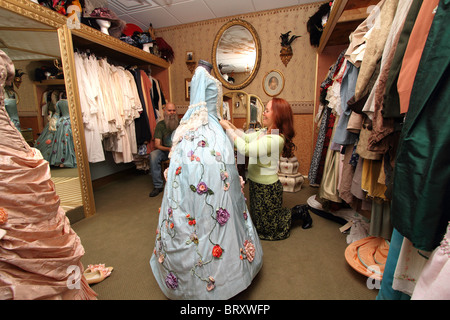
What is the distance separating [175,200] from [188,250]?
0.87 feet

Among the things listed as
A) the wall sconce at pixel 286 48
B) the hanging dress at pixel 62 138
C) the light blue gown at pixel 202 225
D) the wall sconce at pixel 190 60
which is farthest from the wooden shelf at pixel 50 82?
the wall sconce at pixel 286 48

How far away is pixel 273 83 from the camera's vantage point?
3.30 meters

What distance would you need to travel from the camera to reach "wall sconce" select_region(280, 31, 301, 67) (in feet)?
10.1

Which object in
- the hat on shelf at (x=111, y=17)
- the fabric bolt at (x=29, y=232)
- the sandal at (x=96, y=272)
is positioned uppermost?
the hat on shelf at (x=111, y=17)

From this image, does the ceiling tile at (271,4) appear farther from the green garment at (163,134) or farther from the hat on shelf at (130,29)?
the green garment at (163,134)

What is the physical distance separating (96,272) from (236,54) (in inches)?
129

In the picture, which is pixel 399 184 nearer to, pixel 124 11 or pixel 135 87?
pixel 135 87

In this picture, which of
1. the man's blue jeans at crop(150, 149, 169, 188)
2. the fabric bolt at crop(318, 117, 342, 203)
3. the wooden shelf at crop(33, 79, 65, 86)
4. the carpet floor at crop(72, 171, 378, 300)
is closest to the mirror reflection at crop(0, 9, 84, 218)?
the wooden shelf at crop(33, 79, 65, 86)

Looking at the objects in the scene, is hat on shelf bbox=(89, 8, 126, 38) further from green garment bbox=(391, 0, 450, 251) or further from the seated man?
green garment bbox=(391, 0, 450, 251)

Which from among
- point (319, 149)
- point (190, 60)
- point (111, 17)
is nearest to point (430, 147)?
point (319, 149)

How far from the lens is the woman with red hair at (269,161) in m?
1.56

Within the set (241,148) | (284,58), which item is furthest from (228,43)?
(241,148)

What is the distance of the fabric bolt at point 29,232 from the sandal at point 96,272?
1.38 ft

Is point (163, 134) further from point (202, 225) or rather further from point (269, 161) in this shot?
point (202, 225)
